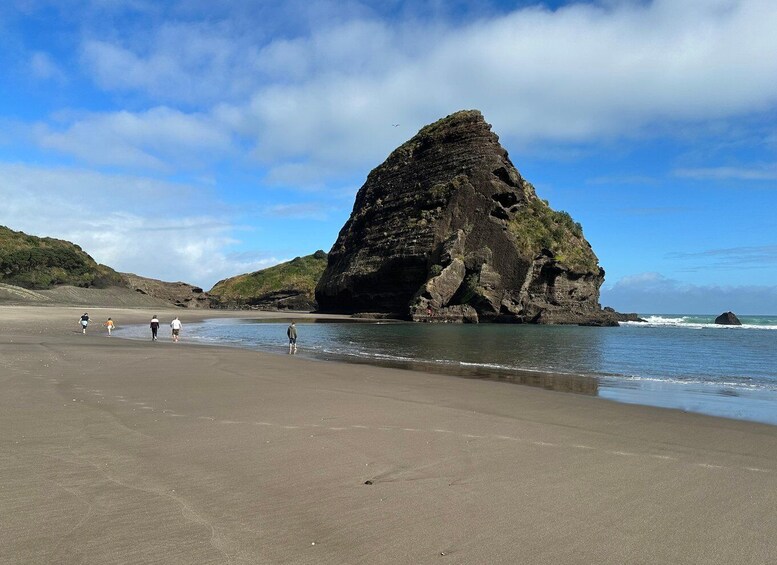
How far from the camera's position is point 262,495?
5.00 m

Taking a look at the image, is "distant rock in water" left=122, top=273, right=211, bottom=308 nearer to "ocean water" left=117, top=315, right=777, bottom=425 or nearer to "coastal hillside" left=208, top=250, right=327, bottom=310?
"coastal hillside" left=208, top=250, right=327, bottom=310

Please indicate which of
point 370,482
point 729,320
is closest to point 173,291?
point 729,320

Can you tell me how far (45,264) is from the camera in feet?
279

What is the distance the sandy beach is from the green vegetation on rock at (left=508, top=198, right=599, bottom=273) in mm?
73443

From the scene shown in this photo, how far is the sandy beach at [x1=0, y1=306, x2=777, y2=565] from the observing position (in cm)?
397

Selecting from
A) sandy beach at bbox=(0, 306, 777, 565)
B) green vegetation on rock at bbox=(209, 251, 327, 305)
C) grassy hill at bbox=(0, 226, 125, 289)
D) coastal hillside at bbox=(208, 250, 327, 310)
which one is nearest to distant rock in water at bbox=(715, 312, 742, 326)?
coastal hillside at bbox=(208, 250, 327, 310)

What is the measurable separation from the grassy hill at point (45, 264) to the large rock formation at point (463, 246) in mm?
42340

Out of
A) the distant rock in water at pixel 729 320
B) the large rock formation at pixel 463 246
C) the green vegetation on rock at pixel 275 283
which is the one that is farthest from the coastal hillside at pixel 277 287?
the distant rock in water at pixel 729 320

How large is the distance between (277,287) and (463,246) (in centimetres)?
8577

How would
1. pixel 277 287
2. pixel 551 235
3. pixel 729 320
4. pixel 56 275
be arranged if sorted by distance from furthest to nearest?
pixel 277 287
pixel 729 320
pixel 551 235
pixel 56 275

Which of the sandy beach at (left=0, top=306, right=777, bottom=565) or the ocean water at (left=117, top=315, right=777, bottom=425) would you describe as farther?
the ocean water at (left=117, top=315, right=777, bottom=425)

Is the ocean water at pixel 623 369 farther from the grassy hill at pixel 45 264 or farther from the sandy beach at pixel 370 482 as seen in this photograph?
the grassy hill at pixel 45 264

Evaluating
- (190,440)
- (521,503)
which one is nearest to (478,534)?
(521,503)

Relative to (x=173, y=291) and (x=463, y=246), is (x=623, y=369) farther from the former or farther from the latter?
(x=173, y=291)
